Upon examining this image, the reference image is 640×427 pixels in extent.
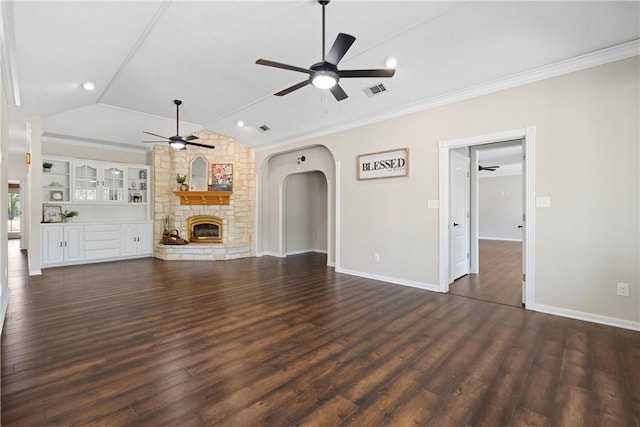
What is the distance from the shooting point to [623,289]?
10.3 feet

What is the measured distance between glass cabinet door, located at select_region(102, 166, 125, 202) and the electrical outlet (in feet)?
30.5

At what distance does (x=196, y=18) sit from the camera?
3.21 meters

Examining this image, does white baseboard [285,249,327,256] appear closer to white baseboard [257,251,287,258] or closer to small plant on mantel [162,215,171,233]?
white baseboard [257,251,287,258]

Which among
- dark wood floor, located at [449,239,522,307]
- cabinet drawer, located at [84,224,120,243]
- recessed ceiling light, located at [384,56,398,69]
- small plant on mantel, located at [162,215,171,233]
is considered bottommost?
dark wood floor, located at [449,239,522,307]

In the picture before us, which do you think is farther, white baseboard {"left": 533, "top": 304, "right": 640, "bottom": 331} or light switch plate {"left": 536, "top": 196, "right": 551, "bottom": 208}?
light switch plate {"left": 536, "top": 196, "right": 551, "bottom": 208}

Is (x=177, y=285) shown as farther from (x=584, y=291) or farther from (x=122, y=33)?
(x=584, y=291)

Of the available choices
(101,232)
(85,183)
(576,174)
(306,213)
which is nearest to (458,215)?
(576,174)

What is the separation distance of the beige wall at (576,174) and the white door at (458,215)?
16.7 inches

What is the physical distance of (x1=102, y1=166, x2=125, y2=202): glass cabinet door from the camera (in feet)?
23.9

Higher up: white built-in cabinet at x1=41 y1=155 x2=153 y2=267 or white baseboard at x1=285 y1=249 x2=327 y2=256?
white built-in cabinet at x1=41 y1=155 x2=153 y2=267

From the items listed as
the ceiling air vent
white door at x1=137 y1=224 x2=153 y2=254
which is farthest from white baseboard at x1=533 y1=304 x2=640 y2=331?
white door at x1=137 y1=224 x2=153 y2=254

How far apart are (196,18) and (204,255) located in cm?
531

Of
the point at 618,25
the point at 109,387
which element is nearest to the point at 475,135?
the point at 618,25

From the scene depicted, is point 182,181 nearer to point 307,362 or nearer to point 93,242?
point 93,242
